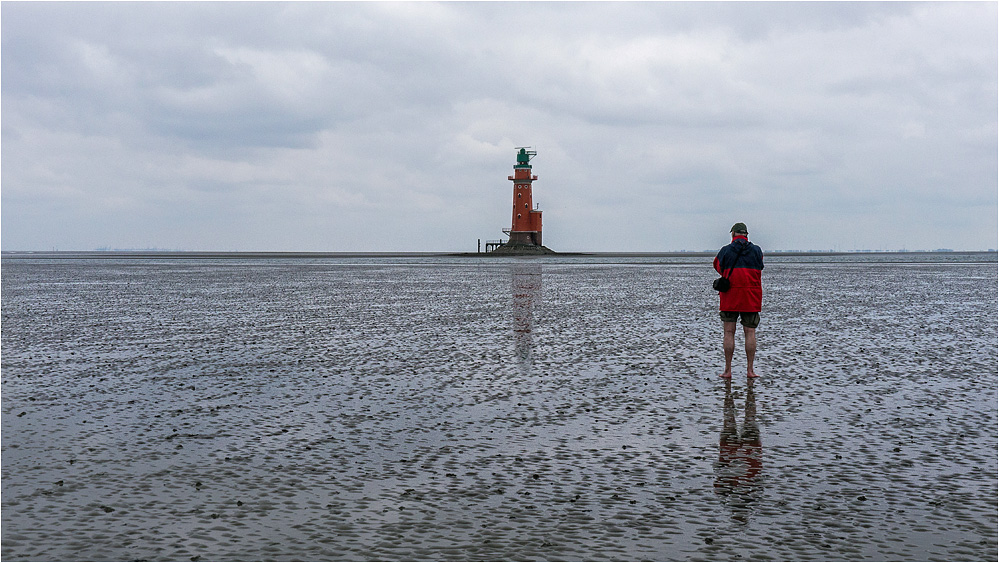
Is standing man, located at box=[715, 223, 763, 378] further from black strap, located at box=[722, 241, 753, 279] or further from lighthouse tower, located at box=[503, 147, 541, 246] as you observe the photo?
lighthouse tower, located at box=[503, 147, 541, 246]

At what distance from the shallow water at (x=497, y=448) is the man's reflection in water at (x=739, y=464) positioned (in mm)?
33

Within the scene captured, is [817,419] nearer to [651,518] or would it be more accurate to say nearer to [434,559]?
[651,518]

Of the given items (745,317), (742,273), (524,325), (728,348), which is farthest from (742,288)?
(524,325)

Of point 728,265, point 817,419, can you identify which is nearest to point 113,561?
point 817,419

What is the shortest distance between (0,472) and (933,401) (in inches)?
376

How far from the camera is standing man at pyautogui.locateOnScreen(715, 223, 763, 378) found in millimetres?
11156

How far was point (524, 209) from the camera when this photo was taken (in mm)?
113312

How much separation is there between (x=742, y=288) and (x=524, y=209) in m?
103

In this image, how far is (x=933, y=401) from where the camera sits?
941 centimetres

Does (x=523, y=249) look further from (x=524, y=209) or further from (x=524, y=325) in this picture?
(x=524, y=325)

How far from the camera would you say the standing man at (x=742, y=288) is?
11.2 metres

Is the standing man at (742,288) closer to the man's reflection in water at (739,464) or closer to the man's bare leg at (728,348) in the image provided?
the man's bare leg at (728,348)

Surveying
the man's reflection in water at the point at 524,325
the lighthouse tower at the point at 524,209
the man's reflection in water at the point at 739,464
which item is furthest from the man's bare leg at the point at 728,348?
the lighthouse tower at the point at 524,209

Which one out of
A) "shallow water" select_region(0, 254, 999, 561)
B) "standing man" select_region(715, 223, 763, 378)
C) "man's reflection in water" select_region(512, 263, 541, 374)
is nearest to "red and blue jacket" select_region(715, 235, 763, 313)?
"standing man" select_region(715, 223, 763, 378)
